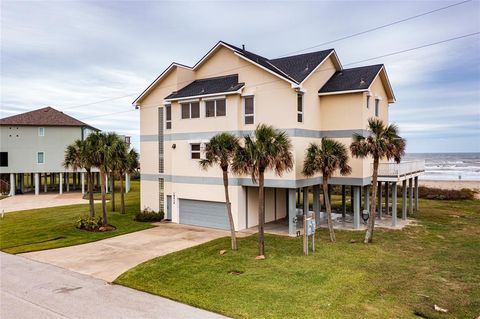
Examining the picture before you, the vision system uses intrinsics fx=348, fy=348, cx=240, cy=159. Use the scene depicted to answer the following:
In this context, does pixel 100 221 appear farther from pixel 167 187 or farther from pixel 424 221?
pixel 424 221

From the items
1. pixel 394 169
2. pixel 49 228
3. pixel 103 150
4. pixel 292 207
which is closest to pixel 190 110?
pixel 103 150

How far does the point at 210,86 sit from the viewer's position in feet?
75.2

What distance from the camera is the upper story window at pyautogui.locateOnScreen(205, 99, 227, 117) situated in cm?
2174

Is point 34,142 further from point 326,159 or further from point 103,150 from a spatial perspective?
point 326,159

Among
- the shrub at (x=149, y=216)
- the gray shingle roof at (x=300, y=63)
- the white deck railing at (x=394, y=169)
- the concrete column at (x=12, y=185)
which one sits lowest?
the shrub at (x=149, y=216)

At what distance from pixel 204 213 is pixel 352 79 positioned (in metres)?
13.0

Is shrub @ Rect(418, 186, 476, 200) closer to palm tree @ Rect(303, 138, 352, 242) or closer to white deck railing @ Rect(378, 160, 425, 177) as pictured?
white deck railing @ Rect(378, 160, 425, 177)

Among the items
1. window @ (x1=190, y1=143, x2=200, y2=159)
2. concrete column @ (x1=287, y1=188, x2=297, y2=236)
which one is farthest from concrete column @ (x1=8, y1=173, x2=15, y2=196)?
concrete column @ (x1=287, y1=188, x2=297, y2=236)

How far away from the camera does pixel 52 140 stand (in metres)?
42.4

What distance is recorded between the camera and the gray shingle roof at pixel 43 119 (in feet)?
136

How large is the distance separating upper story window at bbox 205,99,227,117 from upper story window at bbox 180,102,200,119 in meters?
0.75

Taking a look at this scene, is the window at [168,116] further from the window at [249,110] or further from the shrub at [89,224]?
the shrub at [89,224]

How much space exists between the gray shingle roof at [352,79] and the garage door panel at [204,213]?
998 centimetres

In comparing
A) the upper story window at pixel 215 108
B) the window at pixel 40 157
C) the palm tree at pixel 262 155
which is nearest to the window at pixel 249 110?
the upper story window at pixel 215 108
